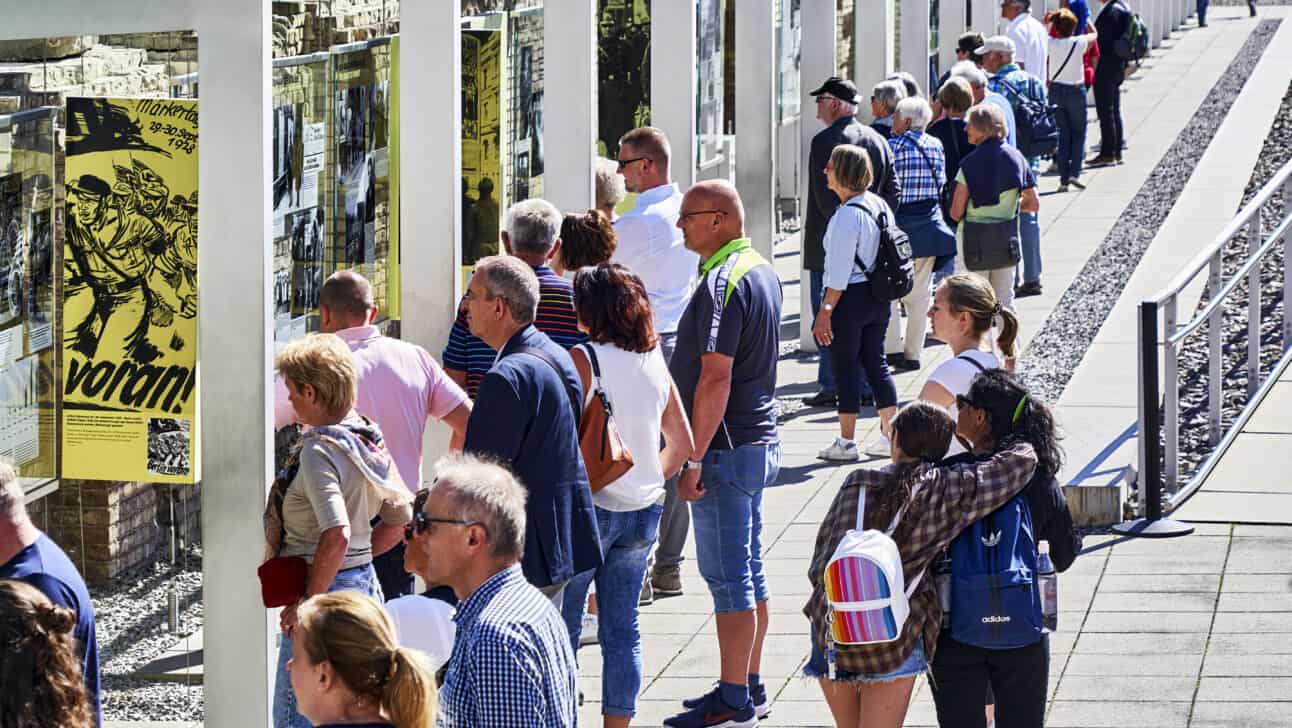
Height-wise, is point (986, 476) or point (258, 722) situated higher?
point (986, 476)

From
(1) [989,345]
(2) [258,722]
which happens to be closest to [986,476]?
(1) [989,345]

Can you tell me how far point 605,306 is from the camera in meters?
6.65

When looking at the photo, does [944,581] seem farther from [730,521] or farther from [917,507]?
[730,521]

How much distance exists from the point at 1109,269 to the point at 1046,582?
37.7 ft

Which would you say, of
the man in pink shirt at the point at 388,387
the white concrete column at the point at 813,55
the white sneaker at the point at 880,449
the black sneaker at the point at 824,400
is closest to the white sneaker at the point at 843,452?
the white sneaker at the point at 880,449

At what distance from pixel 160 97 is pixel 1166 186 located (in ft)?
53.9

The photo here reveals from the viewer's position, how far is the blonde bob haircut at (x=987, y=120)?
12.9 meters

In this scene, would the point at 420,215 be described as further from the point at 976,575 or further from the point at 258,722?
the point at 976,575

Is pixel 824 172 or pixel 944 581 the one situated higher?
pixel 824 172

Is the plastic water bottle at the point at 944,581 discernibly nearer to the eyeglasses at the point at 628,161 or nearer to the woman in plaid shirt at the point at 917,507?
the woman in plaid shirt at the point at 917,507

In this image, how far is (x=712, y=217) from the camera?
7.37 m

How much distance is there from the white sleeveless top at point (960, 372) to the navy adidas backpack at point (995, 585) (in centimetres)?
75

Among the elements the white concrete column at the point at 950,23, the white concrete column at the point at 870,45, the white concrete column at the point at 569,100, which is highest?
the white concrete column at the point at 950,23

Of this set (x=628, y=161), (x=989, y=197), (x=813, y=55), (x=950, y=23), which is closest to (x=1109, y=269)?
(x=813, y=55)
